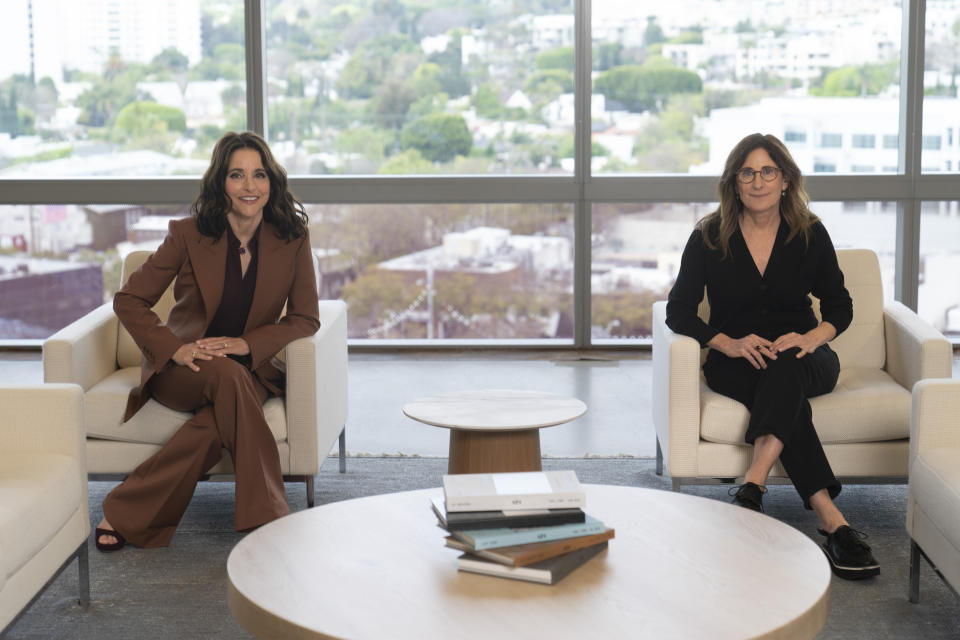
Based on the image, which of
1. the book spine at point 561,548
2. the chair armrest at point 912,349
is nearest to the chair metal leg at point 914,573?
the chair armrest at point 912,349

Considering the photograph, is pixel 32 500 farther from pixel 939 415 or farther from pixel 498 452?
pixel 939 415

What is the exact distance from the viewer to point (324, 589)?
220 cm

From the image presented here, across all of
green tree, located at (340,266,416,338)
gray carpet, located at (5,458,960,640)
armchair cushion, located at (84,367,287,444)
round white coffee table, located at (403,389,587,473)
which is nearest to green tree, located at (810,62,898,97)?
green tree, located at (340,266,416,338)

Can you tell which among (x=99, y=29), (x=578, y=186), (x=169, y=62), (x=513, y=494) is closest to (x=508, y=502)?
(x=513, y=494)

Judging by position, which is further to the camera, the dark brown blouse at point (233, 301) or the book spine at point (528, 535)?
the dark brown blouse at point (233, 301)

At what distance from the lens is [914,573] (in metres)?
3.07

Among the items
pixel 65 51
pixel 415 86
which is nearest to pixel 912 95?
pixel 415 86

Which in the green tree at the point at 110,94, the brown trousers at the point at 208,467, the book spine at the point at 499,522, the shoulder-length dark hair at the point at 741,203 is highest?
the green tree at the point at 110,94

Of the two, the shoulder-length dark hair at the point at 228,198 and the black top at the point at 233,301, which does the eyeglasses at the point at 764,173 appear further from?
the black top at the point at 233,301

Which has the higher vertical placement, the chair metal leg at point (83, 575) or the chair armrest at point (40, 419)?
the chair armrest at point (40, 419)

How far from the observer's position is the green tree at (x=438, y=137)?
6488 millimetres

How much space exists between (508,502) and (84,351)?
6.53ft

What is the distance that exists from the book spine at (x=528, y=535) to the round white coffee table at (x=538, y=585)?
6cm

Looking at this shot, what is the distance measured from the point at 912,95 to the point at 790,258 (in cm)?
297
